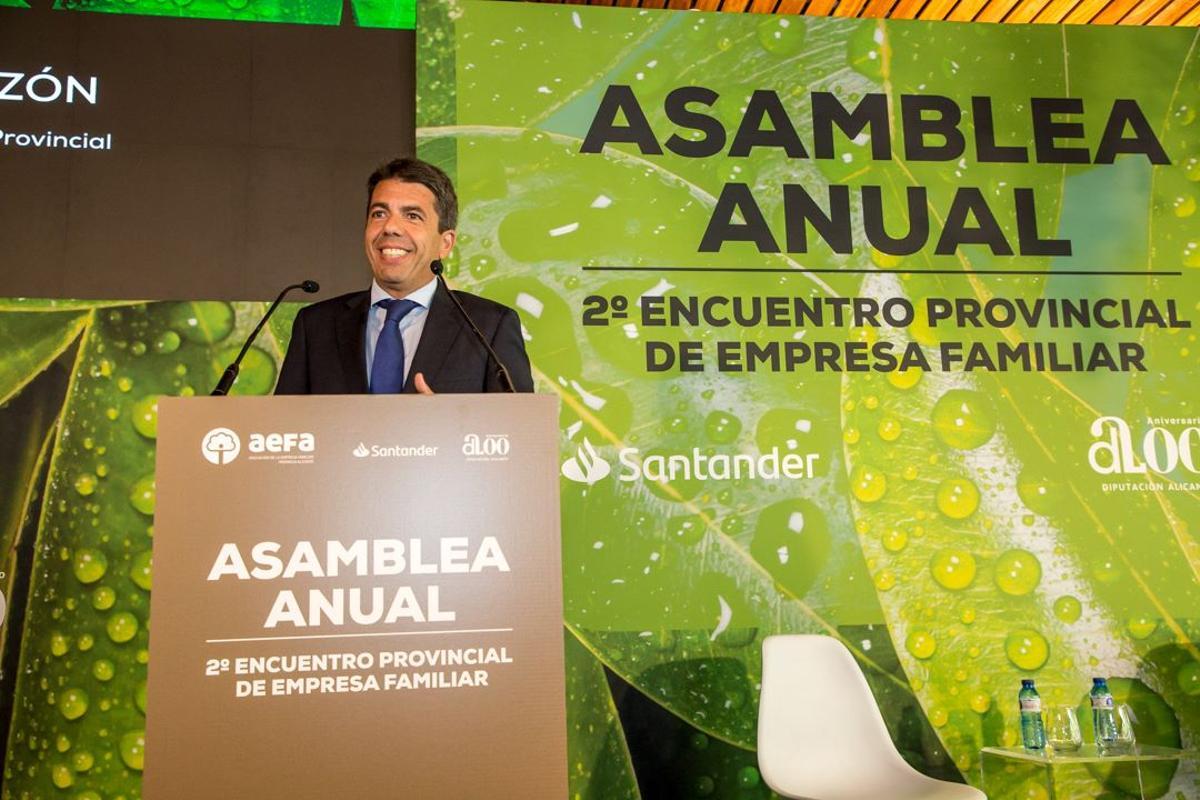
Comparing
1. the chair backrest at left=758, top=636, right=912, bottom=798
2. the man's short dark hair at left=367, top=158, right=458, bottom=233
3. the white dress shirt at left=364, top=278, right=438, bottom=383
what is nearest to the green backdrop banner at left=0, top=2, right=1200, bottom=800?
the chair backrest at left=758, top=636, right=912, bottom=798

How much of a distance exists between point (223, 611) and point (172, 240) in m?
2.56

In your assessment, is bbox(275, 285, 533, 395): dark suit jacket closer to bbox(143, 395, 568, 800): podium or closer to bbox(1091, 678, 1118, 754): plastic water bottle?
bbox(143, 395, 568, 800): podium

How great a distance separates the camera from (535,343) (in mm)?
3891

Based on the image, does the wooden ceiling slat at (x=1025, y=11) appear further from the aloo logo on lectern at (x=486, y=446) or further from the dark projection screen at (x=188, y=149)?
the aloo logo on lectern at (x=486, y=446)

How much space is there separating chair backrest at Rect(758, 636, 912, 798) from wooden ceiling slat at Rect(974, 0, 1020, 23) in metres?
2.70

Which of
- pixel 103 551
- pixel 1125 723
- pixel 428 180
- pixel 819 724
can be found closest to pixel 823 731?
pixel 819 724

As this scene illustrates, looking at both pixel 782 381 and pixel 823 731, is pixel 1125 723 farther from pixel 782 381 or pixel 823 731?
pixel 782 381

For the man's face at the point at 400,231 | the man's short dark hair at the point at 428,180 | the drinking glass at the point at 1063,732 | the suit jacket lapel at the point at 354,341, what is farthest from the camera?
the drinking glass at the point at 1063,732

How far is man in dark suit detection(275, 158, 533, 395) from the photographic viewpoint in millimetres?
2961

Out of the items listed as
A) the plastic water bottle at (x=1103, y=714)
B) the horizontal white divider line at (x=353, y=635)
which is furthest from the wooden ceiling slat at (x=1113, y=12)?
the horizontal white divider line at (x=353, y=635)

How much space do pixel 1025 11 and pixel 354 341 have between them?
308 centimetres

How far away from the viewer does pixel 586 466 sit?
3830 millimetres

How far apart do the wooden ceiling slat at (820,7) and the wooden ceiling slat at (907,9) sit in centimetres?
27

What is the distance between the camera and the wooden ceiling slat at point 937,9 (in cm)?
442
